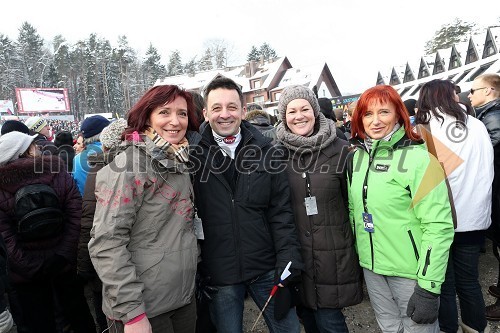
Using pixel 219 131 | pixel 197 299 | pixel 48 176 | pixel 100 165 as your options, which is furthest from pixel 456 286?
pixel 48 176

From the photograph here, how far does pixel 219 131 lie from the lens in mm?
2270

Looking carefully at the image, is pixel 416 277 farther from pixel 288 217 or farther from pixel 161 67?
pixel 161 67

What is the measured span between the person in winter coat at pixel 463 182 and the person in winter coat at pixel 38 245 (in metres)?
3.14

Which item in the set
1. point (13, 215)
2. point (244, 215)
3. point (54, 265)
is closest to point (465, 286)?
point (244, 215)

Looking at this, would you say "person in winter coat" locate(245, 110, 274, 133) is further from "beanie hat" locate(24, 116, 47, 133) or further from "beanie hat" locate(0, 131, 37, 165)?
"beanie hat" locate(24, 116, 47, 133)

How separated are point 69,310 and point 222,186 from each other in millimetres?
2113

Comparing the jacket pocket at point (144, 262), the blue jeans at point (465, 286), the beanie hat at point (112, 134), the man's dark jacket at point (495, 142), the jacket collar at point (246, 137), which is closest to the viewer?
the jacket pocket at point (144, 262)

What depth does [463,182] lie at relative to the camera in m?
2.56

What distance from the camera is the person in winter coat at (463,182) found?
101 inches

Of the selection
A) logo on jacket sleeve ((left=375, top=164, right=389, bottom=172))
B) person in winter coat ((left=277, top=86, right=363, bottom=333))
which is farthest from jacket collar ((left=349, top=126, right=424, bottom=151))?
person in winter coat ((left=277, top=86, right=363, bottom=333))

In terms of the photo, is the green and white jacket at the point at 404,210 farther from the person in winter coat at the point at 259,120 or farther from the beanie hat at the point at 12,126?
the beanie hat at the point at 12,126

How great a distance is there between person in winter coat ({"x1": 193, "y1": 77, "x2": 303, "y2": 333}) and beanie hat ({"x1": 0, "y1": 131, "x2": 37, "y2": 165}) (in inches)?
65.2

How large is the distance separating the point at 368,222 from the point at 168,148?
1453 millimetres

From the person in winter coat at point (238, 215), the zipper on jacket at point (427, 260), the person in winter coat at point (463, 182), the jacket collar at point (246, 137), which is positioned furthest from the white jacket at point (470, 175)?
the jacket collar at point (246, 137)
